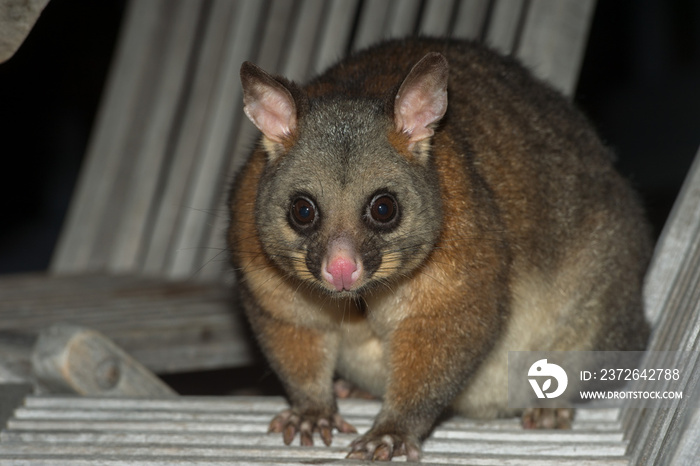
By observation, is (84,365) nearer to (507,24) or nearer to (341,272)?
(341,272)

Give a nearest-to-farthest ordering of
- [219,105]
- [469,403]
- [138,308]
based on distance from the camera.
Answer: [469,403] < [138,308] < [219,105]

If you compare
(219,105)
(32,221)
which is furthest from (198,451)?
(32,221)

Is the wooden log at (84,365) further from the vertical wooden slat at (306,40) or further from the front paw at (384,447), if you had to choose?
the vertical wooden slat at (306,40)

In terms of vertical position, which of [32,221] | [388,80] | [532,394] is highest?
[388,80]

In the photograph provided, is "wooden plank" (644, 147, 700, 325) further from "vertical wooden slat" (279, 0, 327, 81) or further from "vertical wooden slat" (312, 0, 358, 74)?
"vertical wooden slat" (279, 0, 327, 81)

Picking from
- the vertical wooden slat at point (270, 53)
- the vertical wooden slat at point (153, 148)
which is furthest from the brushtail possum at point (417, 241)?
the vertical wooden slat at point (153, 148)

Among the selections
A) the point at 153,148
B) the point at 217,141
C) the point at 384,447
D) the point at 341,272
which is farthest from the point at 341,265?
the point at 153,148

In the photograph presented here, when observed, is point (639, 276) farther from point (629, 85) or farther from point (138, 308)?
point (629, 85)

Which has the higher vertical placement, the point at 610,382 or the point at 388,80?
the point at 388,80
